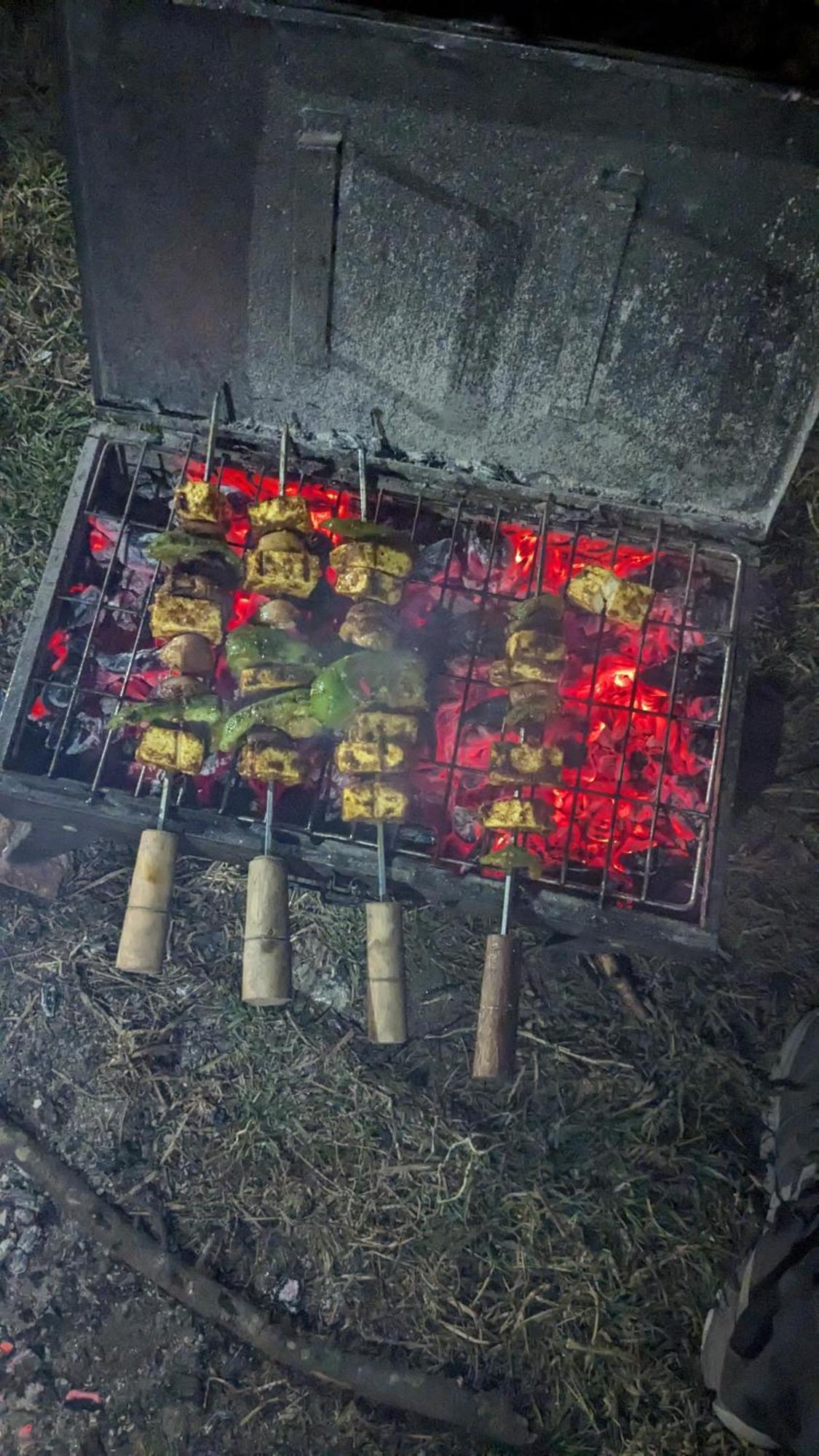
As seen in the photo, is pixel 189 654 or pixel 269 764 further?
pixel 189 654

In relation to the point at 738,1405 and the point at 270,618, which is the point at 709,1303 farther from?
the point at 270,618

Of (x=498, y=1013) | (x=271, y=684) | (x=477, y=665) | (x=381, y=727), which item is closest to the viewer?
(x=498, y=1013)

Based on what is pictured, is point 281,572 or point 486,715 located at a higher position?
point 281,572

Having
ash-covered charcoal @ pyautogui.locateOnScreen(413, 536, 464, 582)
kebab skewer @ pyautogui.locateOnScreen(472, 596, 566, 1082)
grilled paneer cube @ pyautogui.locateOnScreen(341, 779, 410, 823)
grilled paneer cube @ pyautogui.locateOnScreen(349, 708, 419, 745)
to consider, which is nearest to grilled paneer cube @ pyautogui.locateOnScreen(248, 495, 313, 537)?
ash-covered charcoal @ pyautogui.locateOnScreen(413, 536, 464, 582)

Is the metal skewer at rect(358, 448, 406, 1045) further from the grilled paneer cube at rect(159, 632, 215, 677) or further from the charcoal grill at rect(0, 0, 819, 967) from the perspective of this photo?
the grilled paneer cube at rect(159, 632, 215, 677)

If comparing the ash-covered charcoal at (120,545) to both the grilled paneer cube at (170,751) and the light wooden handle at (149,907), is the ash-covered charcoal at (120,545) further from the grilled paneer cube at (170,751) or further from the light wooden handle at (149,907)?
the light wooden handle at (149,907)

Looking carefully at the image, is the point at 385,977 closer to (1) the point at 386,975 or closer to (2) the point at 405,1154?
(1) the point at 386,975

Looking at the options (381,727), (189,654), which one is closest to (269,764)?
(381,727)
